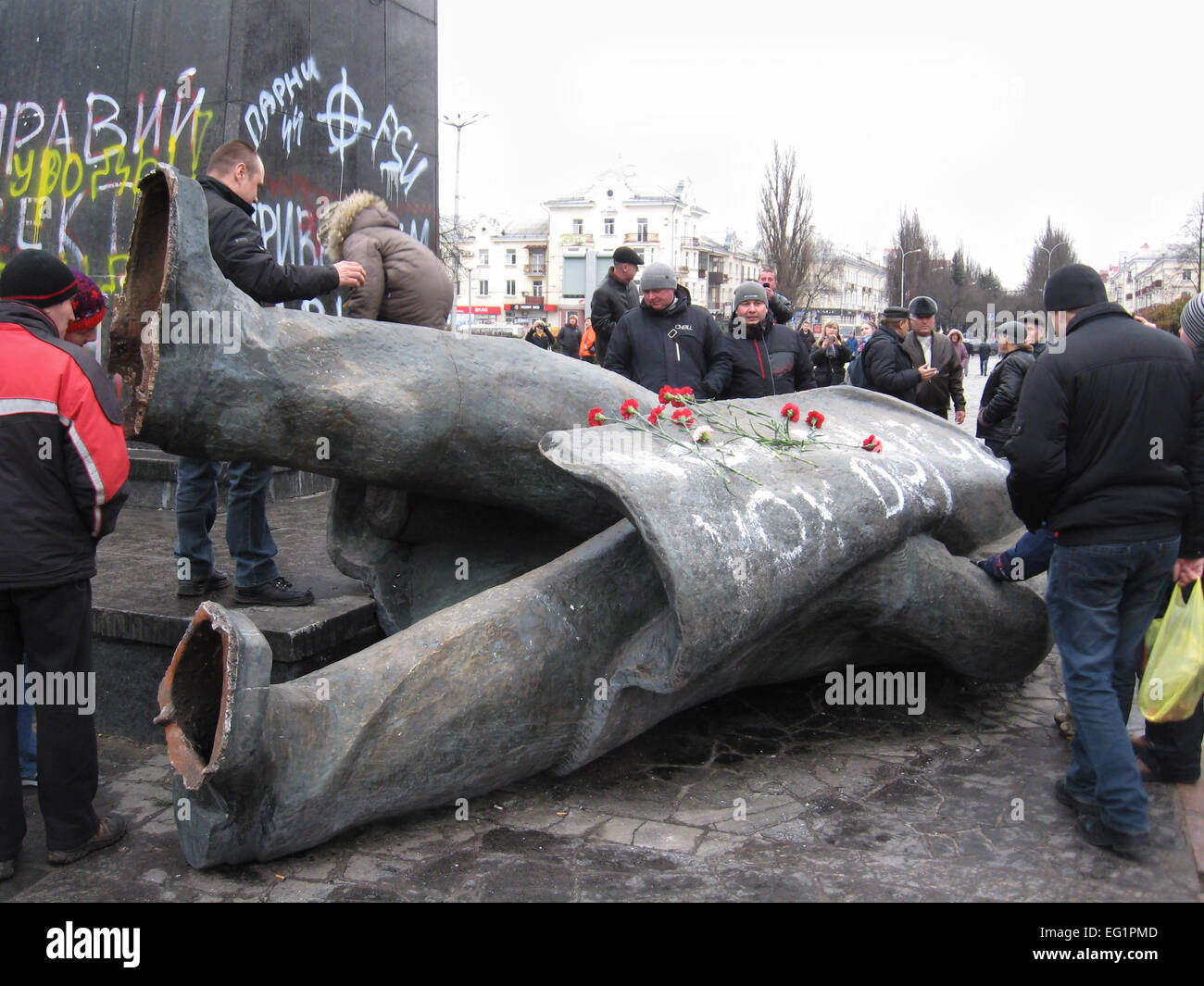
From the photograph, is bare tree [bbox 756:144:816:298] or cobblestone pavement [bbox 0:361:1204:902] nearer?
cobblestone pavement [bbox 0:361:1204:902]

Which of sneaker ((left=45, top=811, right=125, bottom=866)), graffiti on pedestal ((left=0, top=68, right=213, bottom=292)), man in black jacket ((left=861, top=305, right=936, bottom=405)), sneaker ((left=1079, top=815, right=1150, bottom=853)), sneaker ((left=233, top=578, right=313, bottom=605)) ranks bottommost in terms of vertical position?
sneaker ((left=45, top=811, right=125, bottom=866))

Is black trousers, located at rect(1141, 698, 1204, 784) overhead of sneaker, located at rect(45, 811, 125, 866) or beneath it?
Result: overhead

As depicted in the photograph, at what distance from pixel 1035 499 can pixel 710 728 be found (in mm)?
1686

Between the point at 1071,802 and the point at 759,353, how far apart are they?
388cm

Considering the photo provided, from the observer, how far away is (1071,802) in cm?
369

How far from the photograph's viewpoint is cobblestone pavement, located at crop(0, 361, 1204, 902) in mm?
3109

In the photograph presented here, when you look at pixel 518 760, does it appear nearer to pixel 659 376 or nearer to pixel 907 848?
pixel 907 848

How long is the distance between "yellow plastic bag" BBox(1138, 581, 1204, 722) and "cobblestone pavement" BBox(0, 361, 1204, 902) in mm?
378

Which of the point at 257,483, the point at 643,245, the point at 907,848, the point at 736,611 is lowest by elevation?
the point at 907,848

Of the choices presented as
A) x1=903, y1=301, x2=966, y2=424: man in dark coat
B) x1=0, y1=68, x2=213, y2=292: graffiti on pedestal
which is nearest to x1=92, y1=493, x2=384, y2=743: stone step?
x1=0, y1=68, x2=213, y2=292: graffiti on pedestal

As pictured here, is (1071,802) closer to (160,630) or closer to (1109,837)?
(1109,837)

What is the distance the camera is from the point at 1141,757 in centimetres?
400

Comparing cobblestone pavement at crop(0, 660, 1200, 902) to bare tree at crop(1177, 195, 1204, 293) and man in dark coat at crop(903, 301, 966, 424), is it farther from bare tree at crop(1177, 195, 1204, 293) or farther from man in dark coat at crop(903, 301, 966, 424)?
bare tree at crop(1177, 195, 1204, 293)

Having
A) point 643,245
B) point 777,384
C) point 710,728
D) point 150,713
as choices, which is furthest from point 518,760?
point 643,245
